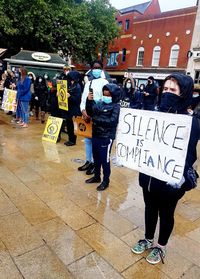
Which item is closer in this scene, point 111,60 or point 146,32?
point 146,32

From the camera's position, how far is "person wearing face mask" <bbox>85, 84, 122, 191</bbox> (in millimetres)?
3758

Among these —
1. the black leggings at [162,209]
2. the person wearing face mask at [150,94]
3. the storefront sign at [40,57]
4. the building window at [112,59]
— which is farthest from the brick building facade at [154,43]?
the black leggings at [162,209]

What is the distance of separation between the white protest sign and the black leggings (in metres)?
0.22

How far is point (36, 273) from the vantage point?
2285 mm

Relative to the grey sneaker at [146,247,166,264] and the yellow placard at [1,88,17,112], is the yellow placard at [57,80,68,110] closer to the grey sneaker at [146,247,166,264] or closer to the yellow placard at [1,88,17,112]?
the yellow placard at [1,88,17,112]

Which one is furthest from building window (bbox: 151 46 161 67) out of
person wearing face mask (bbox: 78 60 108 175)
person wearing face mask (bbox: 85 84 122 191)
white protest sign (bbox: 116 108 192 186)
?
white protest sign (bbox: 116 108 192 186)

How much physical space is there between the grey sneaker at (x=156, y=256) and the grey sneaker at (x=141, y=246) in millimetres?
113

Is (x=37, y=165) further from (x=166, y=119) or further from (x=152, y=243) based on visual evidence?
(x=166, y=119)

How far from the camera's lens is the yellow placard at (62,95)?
6.11 m

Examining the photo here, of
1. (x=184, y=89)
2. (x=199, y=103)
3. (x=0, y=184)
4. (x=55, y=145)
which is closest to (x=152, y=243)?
(x=184, y=89)

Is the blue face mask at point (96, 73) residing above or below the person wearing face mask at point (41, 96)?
above

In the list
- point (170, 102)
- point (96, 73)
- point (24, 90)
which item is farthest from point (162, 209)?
point (24, 90)

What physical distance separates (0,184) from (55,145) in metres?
2.49

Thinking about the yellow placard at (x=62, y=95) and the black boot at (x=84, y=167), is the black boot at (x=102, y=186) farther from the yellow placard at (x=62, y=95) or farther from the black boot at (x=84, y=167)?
the yellow placard at (x=62, y=95)
